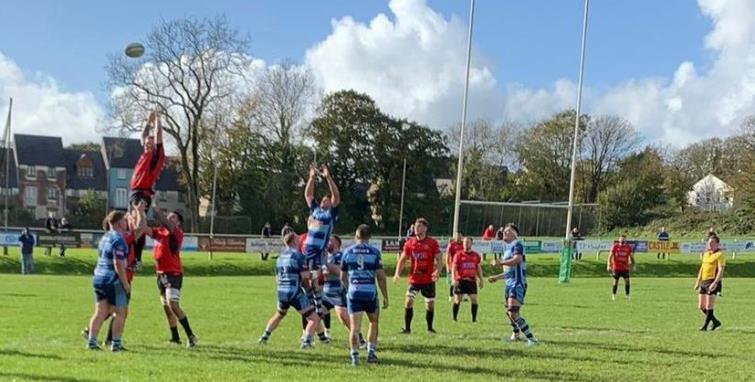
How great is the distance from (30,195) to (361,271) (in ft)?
298

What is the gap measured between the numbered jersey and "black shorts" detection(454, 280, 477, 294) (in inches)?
267

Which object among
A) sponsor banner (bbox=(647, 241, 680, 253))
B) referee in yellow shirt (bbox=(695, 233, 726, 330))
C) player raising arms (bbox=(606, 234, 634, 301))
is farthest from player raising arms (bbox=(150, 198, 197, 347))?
sponsor banner (bbox=(647, 241, 680, 253))

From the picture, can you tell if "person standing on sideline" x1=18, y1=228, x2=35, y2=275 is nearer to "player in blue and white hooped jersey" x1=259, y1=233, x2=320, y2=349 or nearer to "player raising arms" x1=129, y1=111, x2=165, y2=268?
"player in blue and white hooped jersey" x1=259, y1=233, x2=320, y2=349

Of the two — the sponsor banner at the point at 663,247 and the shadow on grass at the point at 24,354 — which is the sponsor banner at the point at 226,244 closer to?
the sponsor banner at the point at 663,247

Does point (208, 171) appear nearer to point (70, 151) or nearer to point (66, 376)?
point (70, 151)

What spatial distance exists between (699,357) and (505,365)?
140 inches

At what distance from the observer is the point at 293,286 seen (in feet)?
41.0

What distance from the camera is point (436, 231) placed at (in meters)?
78.9

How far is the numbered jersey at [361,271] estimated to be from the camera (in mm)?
11359

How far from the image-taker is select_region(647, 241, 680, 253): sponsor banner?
51.2 metres

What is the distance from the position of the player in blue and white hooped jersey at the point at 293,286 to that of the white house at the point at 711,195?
7524cm

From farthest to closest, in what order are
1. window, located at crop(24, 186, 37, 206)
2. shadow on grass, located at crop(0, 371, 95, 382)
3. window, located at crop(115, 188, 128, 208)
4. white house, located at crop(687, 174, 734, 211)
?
window, located at crop(115, 188, 128, 208), window, located at crop(24, 186, 37, 206), white house, located at crop(687, 174, 734, 211), shadow on grass, located at crop(0, 371, 95, 382)

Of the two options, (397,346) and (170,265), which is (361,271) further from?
(170,265)

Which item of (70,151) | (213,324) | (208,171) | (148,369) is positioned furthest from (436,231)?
(148,369)
